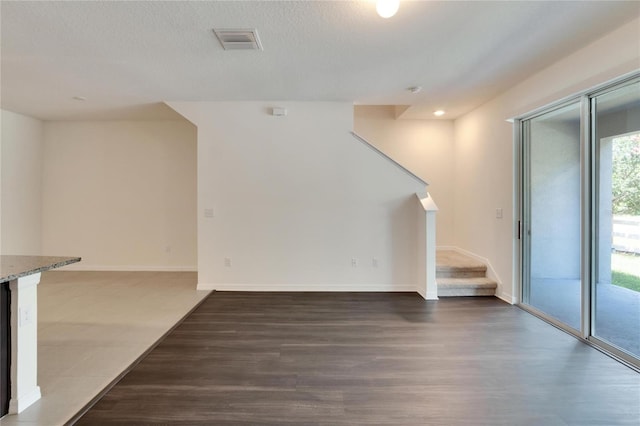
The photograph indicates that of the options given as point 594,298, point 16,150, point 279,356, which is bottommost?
point 279,356

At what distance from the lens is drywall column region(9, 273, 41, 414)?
1.86 m

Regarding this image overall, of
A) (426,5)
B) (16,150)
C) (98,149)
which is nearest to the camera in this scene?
(426,5)

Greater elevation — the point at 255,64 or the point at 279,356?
the point at 255,64

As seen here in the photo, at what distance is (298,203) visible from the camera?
457 cm

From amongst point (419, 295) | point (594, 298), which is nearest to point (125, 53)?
point (419, 295)

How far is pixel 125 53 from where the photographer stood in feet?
9.72

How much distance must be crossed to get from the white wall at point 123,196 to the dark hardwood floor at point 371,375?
9.26 feet

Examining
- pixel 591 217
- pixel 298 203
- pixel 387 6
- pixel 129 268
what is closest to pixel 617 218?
pixel 591 217

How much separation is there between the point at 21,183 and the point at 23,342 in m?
5.05

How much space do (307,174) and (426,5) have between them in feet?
8.79

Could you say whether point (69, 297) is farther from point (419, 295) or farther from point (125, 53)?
point (419, 295)

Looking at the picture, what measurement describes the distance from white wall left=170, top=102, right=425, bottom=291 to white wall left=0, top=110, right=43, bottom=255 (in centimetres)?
332

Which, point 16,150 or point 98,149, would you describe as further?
point 98,149

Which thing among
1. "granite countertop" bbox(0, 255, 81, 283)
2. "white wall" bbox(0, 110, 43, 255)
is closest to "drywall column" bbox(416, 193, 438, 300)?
"granite countertop" bbox(0, 255, 81, 283)
